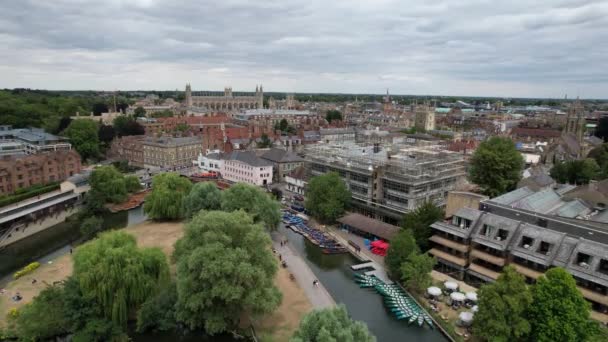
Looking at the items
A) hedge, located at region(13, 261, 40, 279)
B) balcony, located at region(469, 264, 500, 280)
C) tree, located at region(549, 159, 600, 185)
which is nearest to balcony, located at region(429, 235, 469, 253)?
balcony, located at region(469, 264, 500, 280)

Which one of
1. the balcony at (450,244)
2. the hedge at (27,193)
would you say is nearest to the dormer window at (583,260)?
the balcony at (450,244)

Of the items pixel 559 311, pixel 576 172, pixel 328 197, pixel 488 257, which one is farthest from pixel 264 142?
pixel 559 311

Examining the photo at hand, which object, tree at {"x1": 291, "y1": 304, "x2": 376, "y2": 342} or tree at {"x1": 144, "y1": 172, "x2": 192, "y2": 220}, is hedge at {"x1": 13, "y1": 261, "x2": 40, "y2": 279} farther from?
tree at {"x1": 291, "y1": 304, "x2": 376, "y2": 342}

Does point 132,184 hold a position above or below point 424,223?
below

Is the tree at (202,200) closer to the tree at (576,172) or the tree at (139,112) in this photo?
the tree at (576,172)

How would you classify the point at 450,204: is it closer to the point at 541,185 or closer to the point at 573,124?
the point at 541,185

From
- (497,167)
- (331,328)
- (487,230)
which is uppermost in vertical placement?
(497,167)

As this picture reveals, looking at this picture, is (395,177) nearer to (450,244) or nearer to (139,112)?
(450,244)
